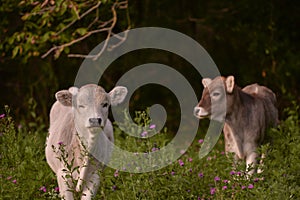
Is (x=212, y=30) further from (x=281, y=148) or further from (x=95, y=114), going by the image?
(x=95, y=114)

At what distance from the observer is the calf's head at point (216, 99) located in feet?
23.7

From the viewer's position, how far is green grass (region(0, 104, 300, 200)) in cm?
515

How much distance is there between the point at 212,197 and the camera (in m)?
5.50

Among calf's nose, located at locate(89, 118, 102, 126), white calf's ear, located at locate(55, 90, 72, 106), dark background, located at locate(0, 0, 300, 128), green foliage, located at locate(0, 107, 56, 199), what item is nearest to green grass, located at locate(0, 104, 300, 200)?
green foliage, located at locate(0, 107, 56, 199)

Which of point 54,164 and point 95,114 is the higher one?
point 95,114

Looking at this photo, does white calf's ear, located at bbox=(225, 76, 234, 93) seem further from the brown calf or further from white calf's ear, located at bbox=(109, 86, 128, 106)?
white calf's ear, located at bbox=(109, 86, 128, 106)

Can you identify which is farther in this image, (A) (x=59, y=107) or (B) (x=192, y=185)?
(A) (x=59, y=107)

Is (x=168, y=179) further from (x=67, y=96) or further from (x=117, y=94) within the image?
(x=67, y=96)

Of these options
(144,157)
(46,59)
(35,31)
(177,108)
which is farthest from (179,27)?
(144,157)

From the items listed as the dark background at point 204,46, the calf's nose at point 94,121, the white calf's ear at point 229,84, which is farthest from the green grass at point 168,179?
the dark background at point 204,46

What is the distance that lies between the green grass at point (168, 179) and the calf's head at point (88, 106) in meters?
0.39

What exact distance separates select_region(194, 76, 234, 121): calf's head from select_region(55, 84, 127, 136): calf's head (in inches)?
60.3

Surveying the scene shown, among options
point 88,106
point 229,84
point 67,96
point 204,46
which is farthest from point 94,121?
point 204,46

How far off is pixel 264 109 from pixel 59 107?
8.15 feet
